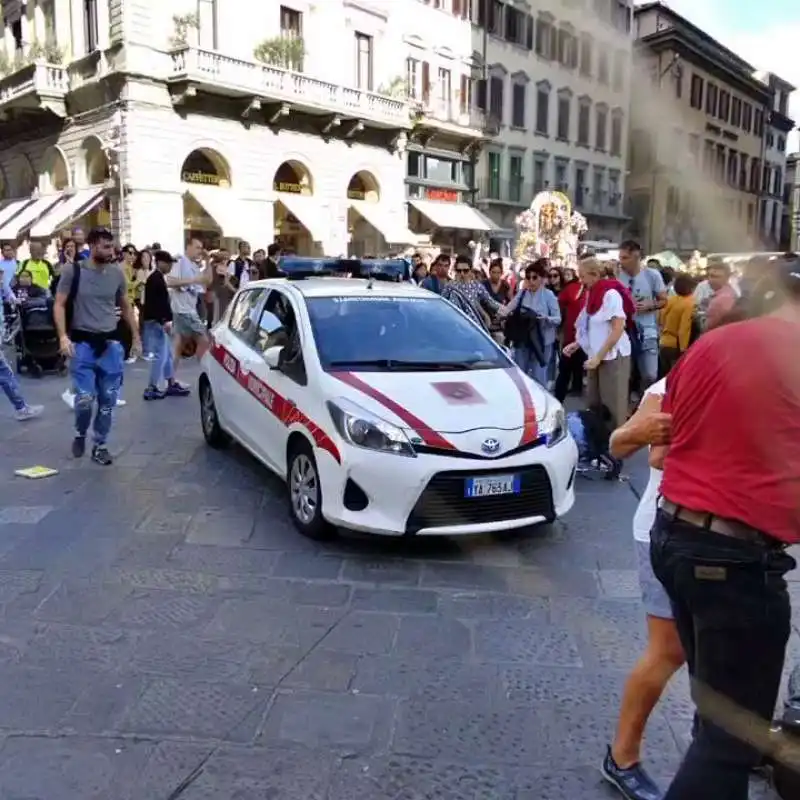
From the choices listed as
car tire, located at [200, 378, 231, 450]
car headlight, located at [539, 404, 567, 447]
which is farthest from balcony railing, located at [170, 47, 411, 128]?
car headlight, located at [539, 404, 567, 447]

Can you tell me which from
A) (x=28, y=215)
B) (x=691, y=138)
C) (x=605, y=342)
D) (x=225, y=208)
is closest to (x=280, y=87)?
(x=225, y=208)

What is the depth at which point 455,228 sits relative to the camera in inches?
1334

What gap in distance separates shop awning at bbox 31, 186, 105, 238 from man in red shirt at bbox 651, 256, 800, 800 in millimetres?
24179

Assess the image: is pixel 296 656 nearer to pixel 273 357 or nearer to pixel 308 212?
pixel 273 357

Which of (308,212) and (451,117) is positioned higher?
(451,117)

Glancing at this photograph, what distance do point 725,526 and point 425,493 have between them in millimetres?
2632

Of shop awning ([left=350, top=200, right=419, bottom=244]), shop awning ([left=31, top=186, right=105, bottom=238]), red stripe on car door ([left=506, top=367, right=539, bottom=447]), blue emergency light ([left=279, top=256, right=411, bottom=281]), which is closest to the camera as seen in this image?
red stripe on car door ([left=506, top=367, right=539, bottom=447])

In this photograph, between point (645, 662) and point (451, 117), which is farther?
point (451, 117)

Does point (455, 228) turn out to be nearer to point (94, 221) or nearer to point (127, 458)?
point (94, 221)

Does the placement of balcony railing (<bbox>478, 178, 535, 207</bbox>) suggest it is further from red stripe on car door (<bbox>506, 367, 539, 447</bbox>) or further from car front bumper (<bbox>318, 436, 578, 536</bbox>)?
car front bumper (<bbox>318, 436, 578, 536</bbox>)

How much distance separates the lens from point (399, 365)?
5441 mm

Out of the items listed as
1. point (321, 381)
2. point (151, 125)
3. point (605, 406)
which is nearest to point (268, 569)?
point (321, 381)

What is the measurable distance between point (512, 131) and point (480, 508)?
35.8 m

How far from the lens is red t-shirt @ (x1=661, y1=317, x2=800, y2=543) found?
2.03 metres
